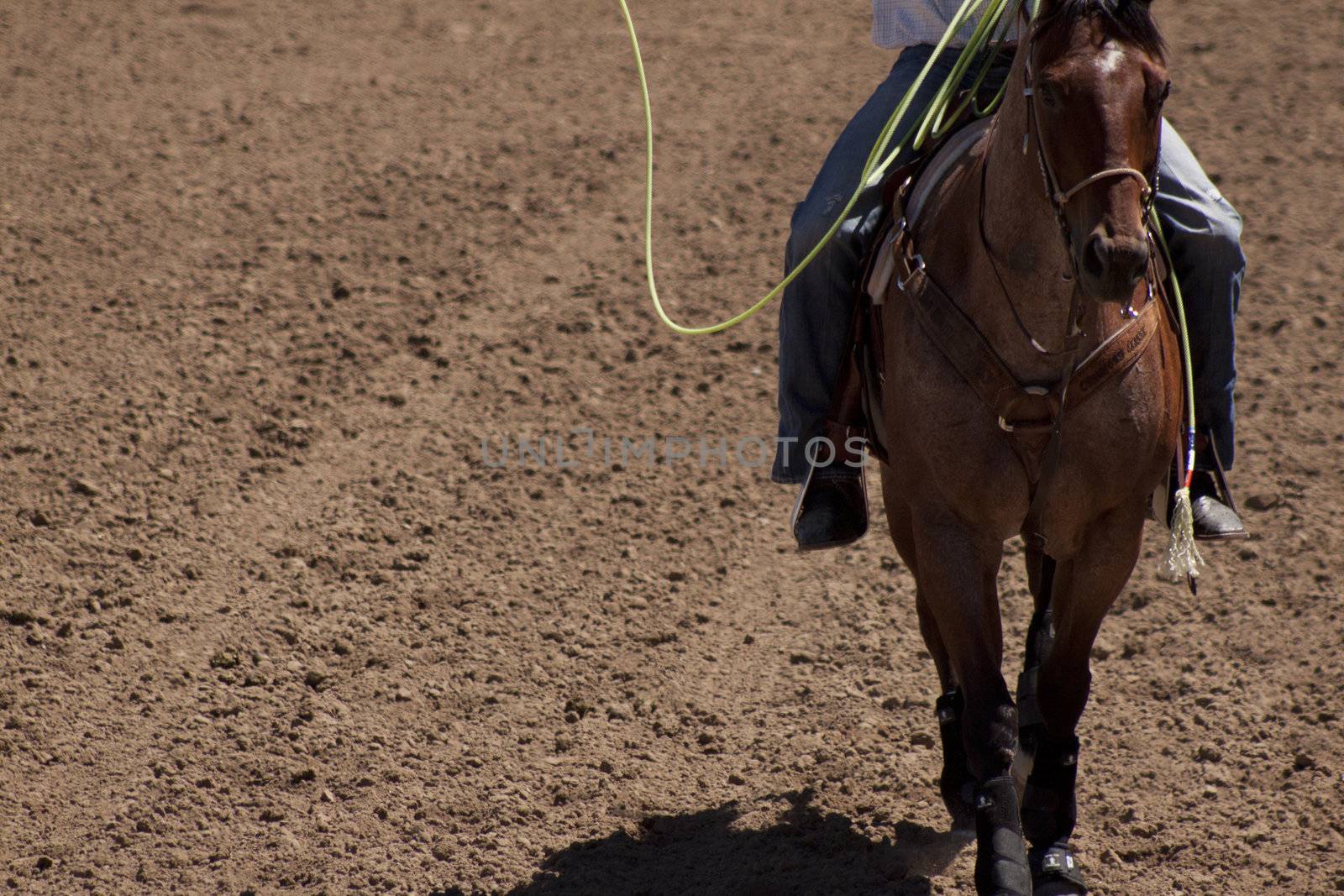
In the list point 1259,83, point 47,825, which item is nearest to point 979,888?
point 47,825

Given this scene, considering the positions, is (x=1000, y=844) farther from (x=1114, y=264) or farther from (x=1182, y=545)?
(x=1114, y=264)

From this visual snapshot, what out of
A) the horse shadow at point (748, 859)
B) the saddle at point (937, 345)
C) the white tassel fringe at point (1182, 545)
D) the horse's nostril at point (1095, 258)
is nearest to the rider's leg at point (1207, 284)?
the saddle at point (937, 345)

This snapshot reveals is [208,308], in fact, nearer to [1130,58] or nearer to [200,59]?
[200,59]

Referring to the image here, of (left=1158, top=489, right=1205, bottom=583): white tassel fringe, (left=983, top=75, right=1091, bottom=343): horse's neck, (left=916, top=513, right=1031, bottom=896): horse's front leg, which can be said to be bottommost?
(left=916, top=513, right=1031, bottom=896): horse's front leg

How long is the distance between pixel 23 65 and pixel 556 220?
13.2 ft

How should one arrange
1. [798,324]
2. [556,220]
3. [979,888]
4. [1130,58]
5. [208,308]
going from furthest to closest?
[556,220], [208,308], [798,324], [979,888], [1130,58]

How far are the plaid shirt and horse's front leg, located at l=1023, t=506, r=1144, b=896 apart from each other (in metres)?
1.70

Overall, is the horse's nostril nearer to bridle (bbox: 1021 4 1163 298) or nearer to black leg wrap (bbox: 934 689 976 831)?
bridle (bbox: 1021 4 1163 298)

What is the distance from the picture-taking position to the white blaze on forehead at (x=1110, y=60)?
2.92 meters

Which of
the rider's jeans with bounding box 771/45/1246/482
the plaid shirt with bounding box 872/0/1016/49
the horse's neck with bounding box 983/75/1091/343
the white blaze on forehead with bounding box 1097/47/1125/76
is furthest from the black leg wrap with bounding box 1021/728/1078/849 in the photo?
the plaid shirt with bounding box 872/0/1016/49

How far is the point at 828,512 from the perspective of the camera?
4387 mm

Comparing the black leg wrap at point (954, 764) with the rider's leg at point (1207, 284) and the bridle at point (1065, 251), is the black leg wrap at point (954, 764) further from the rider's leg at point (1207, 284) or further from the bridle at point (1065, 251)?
the rider's leg at point (1207, 284)

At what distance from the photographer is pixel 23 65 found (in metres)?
9.30

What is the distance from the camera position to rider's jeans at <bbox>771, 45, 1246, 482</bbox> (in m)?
3.99
